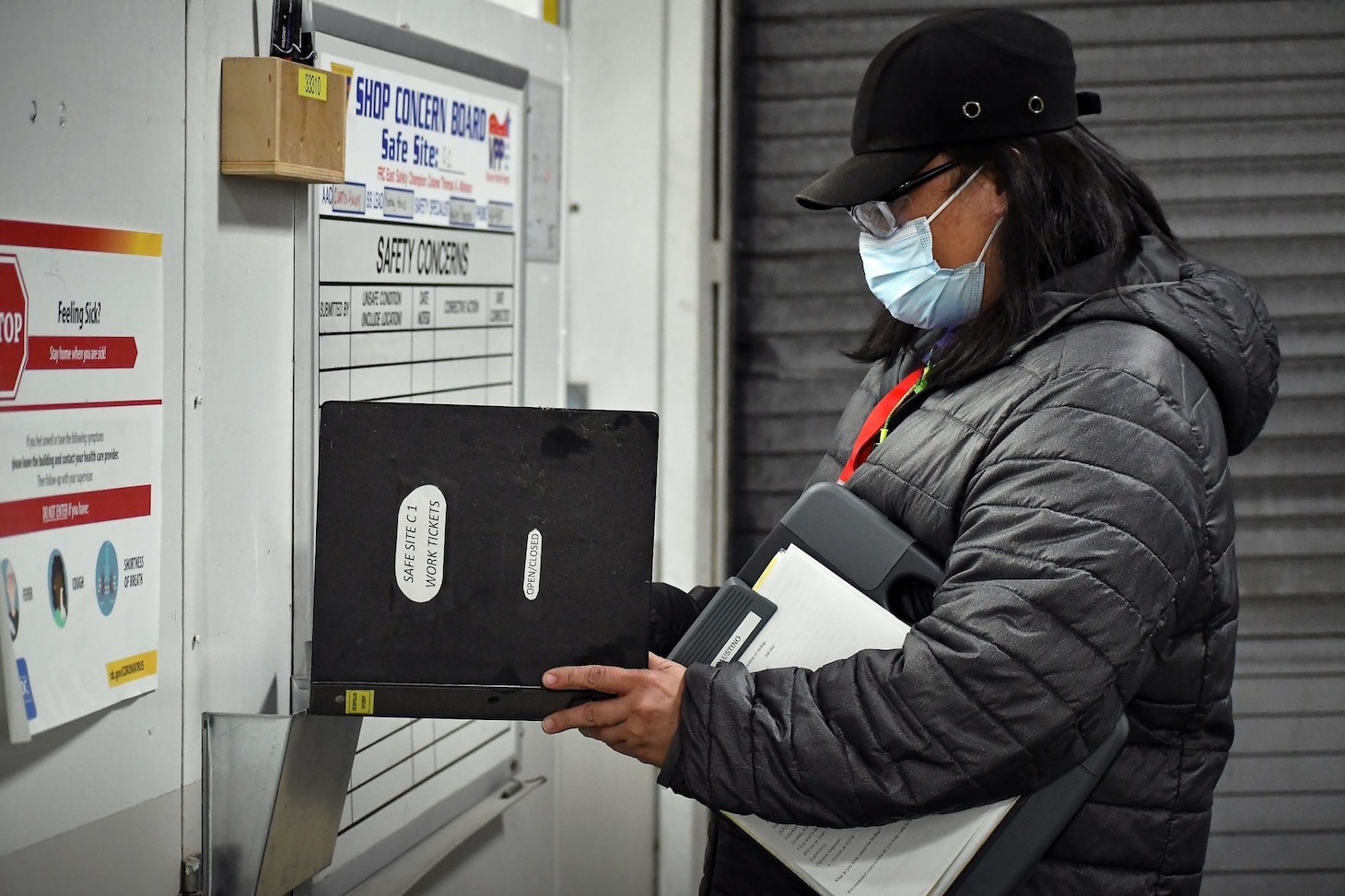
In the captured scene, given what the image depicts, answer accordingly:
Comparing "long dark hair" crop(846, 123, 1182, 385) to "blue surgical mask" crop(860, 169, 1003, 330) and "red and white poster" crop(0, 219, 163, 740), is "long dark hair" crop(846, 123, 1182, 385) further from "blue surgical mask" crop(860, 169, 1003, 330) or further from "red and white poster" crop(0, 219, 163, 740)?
"red and white poster" crop(0, 219, 163, 740)

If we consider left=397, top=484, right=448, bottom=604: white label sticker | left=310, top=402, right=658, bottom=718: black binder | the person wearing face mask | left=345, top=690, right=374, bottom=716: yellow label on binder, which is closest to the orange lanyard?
the person wearing face mask

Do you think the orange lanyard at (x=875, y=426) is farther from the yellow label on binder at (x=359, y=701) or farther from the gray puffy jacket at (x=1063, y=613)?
the yellow label on binder at (x=359, y=701)

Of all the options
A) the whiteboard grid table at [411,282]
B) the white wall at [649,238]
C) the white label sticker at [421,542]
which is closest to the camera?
the white label sticker at [421,542]

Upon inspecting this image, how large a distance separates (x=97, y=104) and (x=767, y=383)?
1895 millimetres

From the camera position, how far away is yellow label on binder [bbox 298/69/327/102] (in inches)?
Answer: 63.9

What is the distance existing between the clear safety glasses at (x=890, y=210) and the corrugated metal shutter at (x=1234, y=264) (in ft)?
4.13

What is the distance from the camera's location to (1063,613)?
1.34 metres

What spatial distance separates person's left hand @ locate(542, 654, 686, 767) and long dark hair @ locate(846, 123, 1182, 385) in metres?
0.54

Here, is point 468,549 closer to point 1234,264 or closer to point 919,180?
point 919,180

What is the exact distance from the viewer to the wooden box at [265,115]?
158cm

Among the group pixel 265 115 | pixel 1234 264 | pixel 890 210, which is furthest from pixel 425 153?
pixel 1234 264

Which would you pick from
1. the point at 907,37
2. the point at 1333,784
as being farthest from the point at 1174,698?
the point at 1333,784

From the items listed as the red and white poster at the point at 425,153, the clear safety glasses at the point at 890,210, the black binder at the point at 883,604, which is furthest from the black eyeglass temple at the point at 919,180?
the red and white poster at the point at 425,153

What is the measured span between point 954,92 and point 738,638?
759 mm
